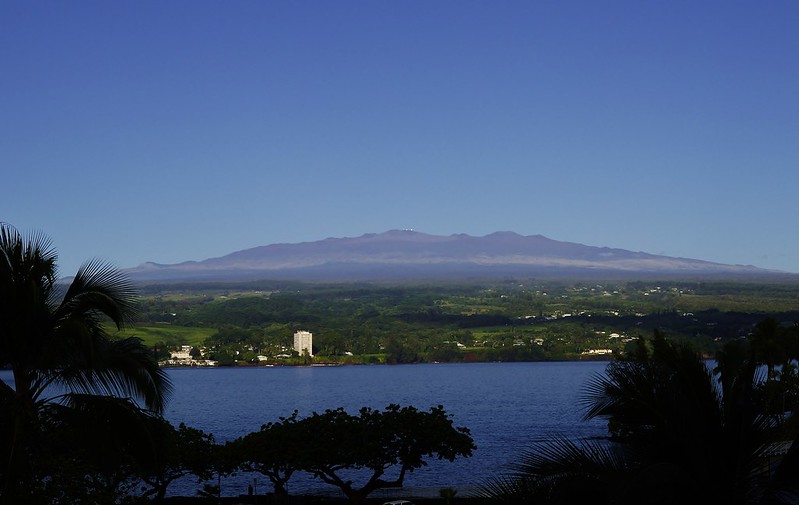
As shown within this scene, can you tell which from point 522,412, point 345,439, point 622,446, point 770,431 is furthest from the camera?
point 522,412

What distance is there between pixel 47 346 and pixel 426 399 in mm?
109624

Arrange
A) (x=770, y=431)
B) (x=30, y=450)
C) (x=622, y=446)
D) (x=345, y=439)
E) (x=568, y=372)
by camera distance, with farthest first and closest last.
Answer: (x=568, y=372)
(x=345, y=439)
(x=30, y=450)
(x=622, y=446)
(x=770, y=431)

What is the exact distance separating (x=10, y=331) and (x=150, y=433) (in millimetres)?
2416

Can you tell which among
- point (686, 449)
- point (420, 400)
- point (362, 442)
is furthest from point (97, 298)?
point (420, 400)

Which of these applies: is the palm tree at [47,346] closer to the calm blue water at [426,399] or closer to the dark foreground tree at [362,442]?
the dark foreground tree at [362,442]

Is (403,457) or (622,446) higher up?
(622,446)

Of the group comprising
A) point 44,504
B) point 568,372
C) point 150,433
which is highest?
point 150,433

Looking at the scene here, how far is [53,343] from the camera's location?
14.9m

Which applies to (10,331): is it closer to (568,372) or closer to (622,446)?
(622,446)

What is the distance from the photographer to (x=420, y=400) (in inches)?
4791

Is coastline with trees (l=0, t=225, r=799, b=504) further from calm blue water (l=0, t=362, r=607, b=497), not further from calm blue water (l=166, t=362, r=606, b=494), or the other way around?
calm blue water (l=166, t=362, r=606, b=494)

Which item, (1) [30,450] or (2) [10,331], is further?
(1) [30,450]

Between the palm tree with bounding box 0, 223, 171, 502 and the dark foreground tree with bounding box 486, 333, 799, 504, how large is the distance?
6653 mm

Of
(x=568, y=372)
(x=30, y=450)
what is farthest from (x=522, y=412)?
(x=30, y=450)
